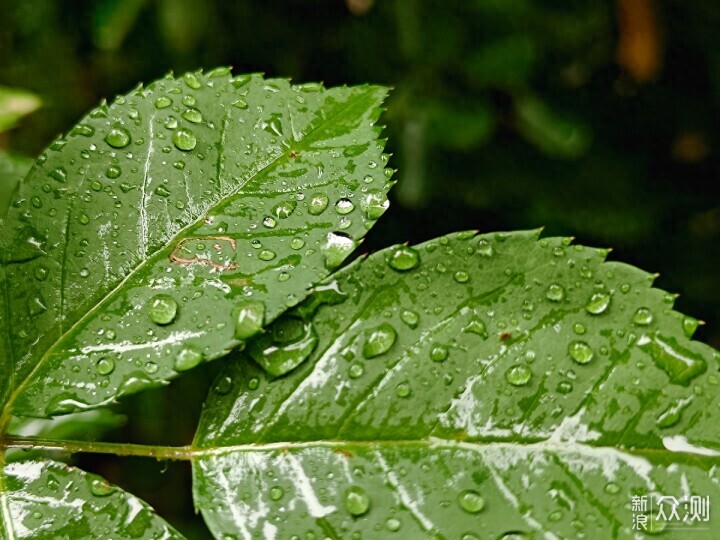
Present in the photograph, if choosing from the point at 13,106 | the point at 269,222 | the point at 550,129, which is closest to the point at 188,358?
the point at 269,222

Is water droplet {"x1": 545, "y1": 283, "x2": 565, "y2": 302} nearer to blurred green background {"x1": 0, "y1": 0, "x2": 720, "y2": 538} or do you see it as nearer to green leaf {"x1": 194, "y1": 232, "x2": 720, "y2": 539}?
green leaf {"x1": 194, "y1": 232, "x2": 720, "y2": 539}

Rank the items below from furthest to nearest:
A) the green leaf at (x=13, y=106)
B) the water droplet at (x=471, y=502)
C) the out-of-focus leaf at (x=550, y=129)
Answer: the out-of-focus leaf at (x=550, y=129) < the green leaf at (x=13, y=106) < the water droplet at (x=471, y=502)

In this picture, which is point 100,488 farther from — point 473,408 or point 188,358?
point 473,408

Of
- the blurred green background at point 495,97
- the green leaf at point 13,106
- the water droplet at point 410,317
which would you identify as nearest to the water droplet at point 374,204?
the water droplet at point 410,317

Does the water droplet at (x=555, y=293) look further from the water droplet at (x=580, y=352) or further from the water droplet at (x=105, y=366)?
the water droplet at (x=105, y=366)

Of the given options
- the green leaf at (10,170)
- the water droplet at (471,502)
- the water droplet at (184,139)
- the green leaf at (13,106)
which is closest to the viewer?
the water droplet at (471,502)

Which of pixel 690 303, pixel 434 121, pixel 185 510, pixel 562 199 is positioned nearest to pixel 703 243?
Result: pixel 690 303

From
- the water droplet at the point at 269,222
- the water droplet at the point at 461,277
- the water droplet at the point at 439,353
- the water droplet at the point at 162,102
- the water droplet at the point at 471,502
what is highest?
the water droplet at the point at 162,102
